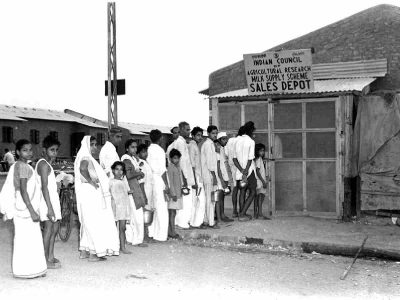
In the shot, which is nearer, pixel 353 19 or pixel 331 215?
pixel 331 215

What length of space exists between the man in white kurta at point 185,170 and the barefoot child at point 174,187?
271mm

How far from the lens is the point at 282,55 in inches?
371

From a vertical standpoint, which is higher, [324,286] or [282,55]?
[282,55]

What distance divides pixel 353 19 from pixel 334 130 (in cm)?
366

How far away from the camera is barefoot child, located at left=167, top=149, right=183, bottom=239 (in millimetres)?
8008

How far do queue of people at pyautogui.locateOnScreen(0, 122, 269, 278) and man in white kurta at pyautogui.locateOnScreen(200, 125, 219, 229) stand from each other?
0.05 feet

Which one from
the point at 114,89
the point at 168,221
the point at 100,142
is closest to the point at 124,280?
the point at 168,221

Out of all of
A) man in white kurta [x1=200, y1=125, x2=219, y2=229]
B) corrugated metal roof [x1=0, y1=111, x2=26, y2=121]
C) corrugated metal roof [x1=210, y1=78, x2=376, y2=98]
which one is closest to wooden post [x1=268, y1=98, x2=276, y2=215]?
corrugated metal roof [x1=210, y1=78, x2=376, y2=98]

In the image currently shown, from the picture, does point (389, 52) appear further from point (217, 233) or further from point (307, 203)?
point (217, 233)

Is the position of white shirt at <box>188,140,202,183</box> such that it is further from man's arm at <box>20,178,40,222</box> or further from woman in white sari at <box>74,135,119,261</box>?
man's arm at <box>20,178,40,222</box>

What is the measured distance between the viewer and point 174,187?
8.02 m

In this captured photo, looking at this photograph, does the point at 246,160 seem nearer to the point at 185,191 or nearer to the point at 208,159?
the point at 208,159

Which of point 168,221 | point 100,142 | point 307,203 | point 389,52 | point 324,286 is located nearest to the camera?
point 324,286

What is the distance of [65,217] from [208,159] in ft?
8.16
